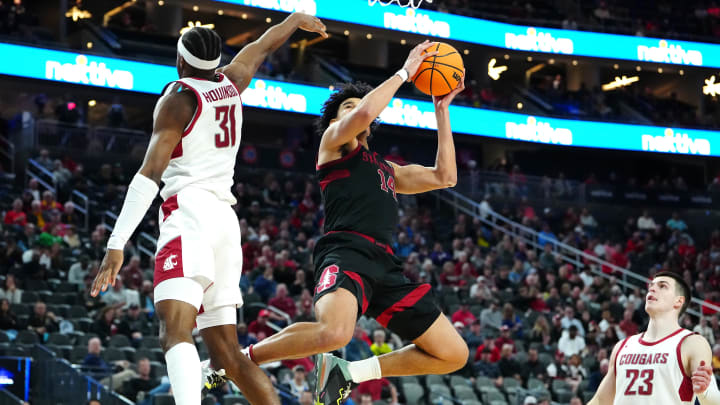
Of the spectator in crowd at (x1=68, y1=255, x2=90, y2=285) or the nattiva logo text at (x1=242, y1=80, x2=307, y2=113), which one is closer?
the spectator in crowd at (x1=68, y1=255, x2=90, y2=285)

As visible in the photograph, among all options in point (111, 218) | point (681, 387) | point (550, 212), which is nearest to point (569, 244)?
point (550, 212)

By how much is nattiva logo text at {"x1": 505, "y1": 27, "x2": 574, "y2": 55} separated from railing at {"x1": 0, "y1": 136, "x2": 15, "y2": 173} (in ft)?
48.3

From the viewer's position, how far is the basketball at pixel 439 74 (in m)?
6.45

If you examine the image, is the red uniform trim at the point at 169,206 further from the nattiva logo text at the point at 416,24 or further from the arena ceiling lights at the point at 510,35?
the nattiva logo text at the point at 416,24

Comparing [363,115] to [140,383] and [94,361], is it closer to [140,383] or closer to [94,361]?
[140,383]

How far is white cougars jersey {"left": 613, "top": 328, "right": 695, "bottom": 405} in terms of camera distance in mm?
6520

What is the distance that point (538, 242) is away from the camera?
2472cm

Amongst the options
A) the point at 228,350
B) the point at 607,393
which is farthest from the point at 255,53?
the point at 607,393

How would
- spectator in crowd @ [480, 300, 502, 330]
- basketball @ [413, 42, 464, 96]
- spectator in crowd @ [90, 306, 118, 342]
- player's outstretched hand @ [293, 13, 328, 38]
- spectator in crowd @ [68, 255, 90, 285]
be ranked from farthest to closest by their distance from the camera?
1. spectator in crowd @ [480, 300, 502, 330]
2. spectator in crowd @ [68, 255, 90, 285]
3. spectator in crowd @ [90, 306, 118, 342]
4. basketball @ [413, 42, 464, 96]
5. player's outstretched hand @ [293, 13, 328, 38]

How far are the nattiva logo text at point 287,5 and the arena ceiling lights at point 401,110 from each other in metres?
1.92

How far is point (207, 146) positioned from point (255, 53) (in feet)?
2.86

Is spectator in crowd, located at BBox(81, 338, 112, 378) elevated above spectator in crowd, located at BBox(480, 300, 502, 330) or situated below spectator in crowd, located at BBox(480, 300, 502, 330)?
below

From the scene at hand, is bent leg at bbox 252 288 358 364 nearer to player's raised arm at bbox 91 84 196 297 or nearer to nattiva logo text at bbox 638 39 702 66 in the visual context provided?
player's raised arm at bbox 91 84 196 297

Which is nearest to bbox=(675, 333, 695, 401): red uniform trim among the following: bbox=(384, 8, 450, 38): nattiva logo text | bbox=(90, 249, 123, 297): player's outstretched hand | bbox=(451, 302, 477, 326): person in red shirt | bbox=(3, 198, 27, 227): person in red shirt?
bbox=(90, 249, 123, 297): player's outstretched hand
